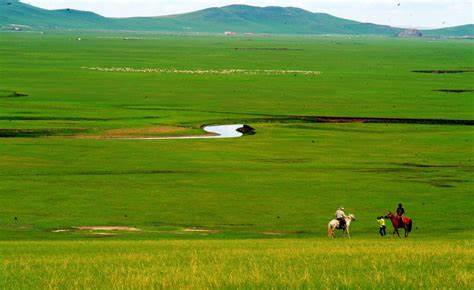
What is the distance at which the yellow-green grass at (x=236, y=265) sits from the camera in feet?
64.4

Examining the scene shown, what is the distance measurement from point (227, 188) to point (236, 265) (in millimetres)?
23517

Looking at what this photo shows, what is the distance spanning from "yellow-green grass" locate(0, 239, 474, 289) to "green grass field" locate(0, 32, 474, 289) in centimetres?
6

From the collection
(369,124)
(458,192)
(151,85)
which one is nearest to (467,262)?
(458,192)

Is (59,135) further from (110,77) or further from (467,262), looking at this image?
(110,77)

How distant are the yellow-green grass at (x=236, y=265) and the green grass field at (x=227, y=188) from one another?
6 cm

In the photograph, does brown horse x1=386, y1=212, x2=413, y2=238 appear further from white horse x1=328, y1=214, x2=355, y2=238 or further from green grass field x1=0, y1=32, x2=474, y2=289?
white horse x1=328, y1=214, x2=355, y2=238

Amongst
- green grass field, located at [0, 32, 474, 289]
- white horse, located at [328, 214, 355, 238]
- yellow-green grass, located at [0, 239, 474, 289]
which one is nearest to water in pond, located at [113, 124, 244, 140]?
green grass field, located at [0, 32, 474, 289]

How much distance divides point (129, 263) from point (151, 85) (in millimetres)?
94832

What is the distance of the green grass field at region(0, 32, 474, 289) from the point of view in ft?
73.4

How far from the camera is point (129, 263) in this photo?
78.8 feet

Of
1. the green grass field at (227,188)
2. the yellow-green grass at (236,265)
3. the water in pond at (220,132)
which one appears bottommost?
the water in pond at (220,132)

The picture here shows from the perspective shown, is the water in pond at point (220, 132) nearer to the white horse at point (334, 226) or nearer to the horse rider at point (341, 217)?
the white horse at point (334, 226)

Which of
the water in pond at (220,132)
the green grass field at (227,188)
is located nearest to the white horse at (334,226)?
the green grass field at (227,188)

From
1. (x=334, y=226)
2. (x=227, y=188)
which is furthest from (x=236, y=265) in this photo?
(x=227, y=188)
